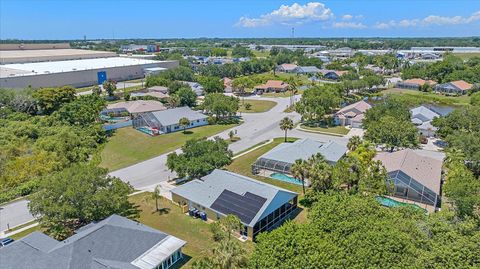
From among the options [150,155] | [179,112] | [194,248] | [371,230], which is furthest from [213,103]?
[371,230]

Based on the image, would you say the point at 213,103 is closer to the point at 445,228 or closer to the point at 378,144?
the point at 378,144

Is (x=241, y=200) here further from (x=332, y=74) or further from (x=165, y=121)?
(x=332, y=74)

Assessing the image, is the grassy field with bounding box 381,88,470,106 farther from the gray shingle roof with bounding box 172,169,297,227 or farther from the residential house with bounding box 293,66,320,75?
the gray shingle roof with bounding box 172,169,297,227

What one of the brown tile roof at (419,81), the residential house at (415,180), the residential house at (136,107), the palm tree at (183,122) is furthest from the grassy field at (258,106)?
Answer: the brown tile roof at (419,81)

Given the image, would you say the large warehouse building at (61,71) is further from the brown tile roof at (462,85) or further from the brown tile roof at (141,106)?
the brown tile roof at (462,85)

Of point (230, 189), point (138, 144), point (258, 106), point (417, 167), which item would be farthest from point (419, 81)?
point (230, 189)

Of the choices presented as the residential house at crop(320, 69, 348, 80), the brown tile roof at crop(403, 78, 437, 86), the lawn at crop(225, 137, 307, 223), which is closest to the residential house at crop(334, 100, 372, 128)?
the lawn at crop(225, 137, 307, 223)

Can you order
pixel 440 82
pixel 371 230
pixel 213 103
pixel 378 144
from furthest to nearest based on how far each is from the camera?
pixel 440 82, pixel 213 103, pixel 378 144, pixel 371 230
